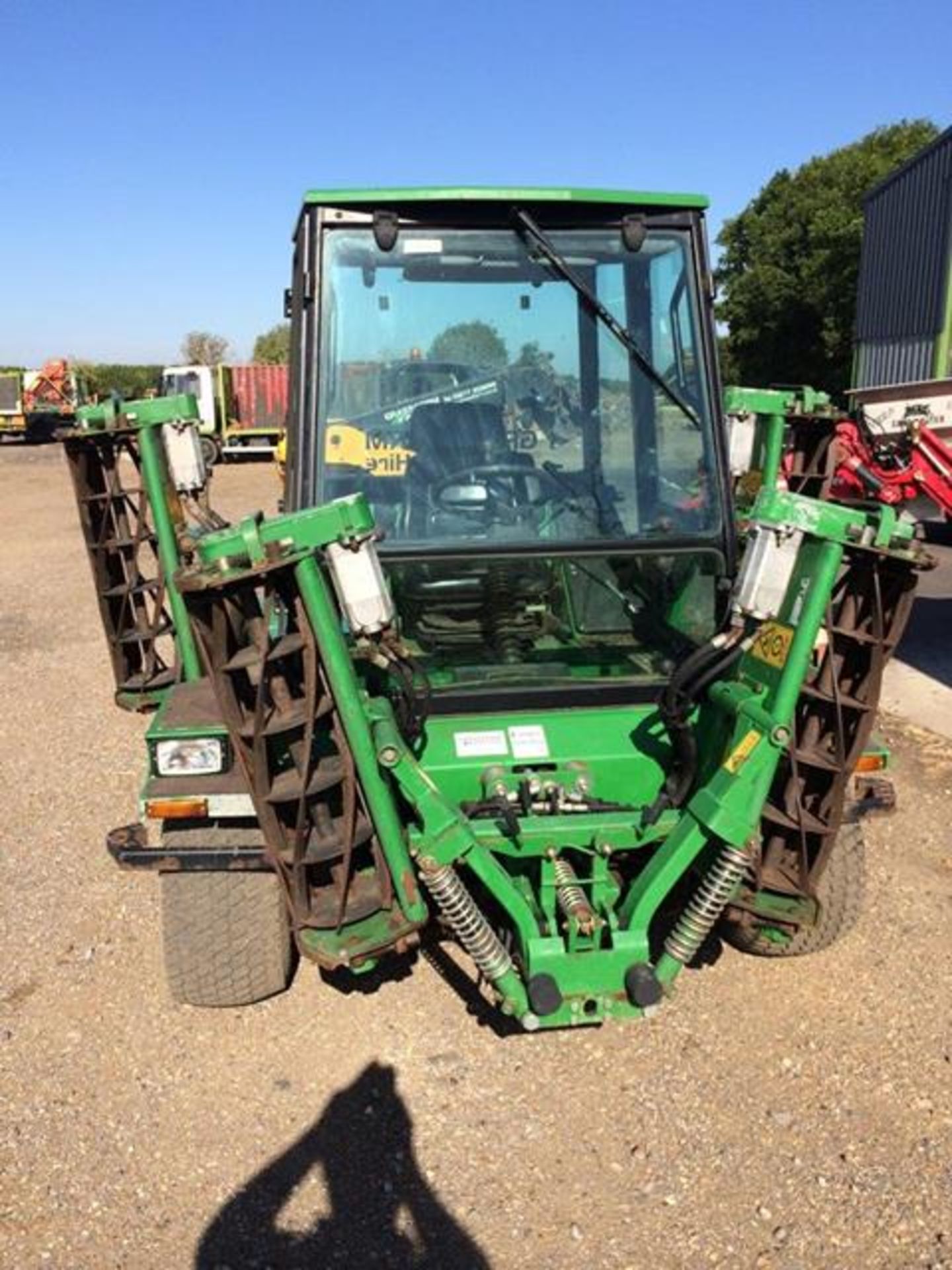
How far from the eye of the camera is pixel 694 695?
3.03 metres

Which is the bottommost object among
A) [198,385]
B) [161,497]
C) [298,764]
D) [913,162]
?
[298,764]

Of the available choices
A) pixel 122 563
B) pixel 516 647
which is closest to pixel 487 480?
pixel 516 647

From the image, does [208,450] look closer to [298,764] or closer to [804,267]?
[298,764]

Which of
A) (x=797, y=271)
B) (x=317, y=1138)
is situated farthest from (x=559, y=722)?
(x=797, y=271)

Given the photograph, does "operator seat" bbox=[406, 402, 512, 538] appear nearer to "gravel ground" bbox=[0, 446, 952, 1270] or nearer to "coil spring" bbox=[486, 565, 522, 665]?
"coil spring" bbox=[486, 565, 522, 665]

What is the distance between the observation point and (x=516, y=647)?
12.1 ft

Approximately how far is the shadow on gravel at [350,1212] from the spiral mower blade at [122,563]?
2.52 m

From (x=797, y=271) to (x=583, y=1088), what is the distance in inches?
1098

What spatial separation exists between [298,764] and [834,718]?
1494mm

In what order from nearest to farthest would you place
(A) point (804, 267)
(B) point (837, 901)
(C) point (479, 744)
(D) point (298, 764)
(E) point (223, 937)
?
(D) point (298, 764) → (C) point (479, 744) → (E) point (223, 937) → (B) point (837, 901) → (A) point (804, 267)

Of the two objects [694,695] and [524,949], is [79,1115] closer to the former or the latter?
[524,949]

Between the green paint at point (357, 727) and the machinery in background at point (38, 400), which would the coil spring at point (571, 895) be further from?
the machinery in background at point (38, 400)

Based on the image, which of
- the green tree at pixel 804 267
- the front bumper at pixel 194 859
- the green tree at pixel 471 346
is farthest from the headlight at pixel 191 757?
the green tree at pixel 804 267

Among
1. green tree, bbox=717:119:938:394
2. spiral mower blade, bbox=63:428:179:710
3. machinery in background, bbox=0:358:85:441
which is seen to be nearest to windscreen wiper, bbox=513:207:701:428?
spiral mower blade, bbox=63:428:179:710
